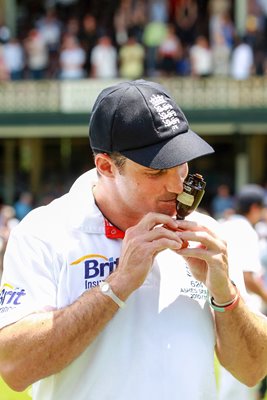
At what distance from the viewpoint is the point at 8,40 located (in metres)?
25.8

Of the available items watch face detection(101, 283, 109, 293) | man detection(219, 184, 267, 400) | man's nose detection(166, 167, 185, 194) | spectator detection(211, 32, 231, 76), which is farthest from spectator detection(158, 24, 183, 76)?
watch face detection(101, 283, 109, 293)

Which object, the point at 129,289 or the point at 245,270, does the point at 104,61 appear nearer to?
the point at 245,270

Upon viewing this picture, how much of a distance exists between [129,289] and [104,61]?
22050mm

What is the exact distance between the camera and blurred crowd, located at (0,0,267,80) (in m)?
24.3

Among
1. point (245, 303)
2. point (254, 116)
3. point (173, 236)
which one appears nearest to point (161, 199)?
point (173, 236)

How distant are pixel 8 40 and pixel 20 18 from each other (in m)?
2.43

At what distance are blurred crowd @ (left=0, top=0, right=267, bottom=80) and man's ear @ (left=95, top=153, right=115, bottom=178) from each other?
2111 cm

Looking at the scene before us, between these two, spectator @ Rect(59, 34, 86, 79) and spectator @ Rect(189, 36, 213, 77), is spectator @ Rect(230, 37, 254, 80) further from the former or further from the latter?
spectator @ Rect(59, 34, 86, 79)

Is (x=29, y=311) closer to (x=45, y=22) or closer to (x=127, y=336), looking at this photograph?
(x=127, y=336)

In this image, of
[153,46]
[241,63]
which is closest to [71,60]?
[153,46]

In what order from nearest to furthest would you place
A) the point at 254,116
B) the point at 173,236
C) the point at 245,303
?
the point at 173,236, the point at 245,303, the point at 254,116

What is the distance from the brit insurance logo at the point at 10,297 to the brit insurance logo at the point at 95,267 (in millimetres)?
169

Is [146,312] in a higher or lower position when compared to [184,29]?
higher

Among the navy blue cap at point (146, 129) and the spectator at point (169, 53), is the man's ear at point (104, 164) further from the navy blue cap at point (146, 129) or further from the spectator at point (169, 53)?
the spectator at point (169, 53)
